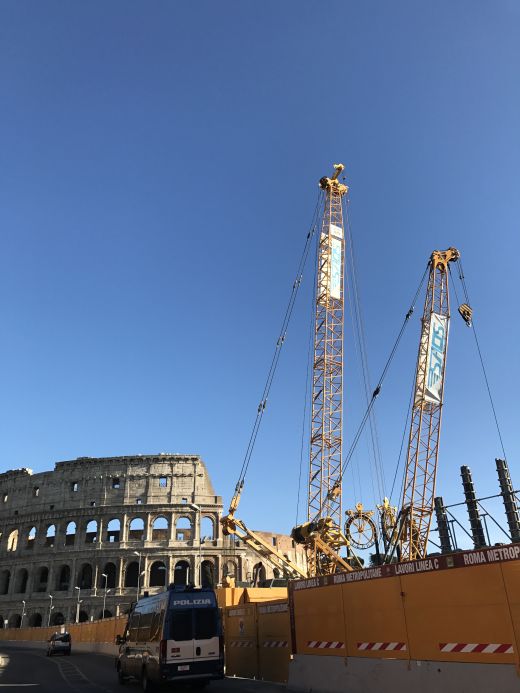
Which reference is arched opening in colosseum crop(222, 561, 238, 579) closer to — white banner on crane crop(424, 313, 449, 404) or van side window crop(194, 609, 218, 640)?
white banner on crane crop(424, 313, 449, 404)

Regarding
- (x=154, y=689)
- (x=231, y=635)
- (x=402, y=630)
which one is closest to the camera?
(x=402, y=630)

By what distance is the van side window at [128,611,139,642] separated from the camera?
1903cm

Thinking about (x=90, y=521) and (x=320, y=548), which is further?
(x=90, y=521)

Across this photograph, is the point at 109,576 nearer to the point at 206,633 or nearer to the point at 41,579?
the point at 41,579

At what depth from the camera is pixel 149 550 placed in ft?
252

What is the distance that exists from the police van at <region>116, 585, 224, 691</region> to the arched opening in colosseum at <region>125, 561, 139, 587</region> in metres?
66.7

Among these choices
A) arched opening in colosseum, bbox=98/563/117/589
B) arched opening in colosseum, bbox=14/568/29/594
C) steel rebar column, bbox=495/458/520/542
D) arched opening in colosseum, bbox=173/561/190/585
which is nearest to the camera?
steel rebar column, bbox=495/458/520/542

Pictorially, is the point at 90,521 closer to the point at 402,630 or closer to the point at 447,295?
the point at 447,295

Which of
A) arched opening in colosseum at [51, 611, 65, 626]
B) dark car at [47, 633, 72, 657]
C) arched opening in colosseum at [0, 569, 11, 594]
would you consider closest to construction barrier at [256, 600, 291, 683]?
dark car at [47, 633, 72, 657]

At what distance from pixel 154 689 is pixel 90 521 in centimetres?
7162

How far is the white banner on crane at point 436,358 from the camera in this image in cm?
4091

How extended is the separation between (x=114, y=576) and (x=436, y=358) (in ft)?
201

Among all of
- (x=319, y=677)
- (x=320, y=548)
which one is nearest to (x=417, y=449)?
(x=320, y=548)

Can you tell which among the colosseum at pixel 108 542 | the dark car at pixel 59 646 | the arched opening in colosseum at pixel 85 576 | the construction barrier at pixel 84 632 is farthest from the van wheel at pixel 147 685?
the arched opening in colosseum at pixel 85 576
